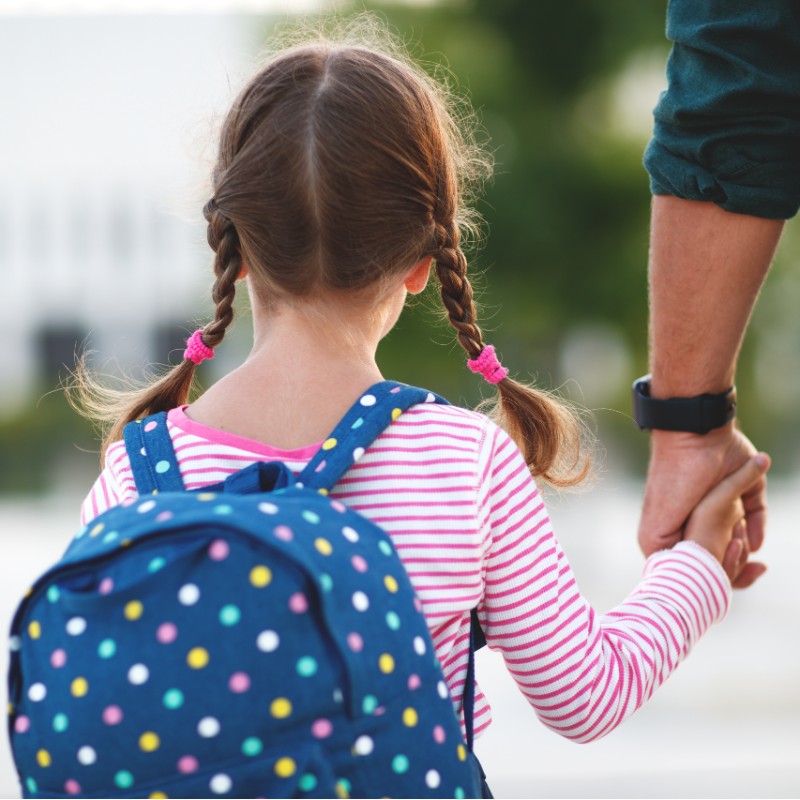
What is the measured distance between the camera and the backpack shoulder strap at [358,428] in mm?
1257

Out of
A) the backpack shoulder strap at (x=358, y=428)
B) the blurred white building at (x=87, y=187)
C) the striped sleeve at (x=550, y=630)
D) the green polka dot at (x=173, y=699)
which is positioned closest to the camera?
the green polka dot at (x=173, y=699)

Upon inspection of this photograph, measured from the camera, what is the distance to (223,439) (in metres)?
1.34

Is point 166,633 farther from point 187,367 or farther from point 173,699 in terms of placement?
point 187,367

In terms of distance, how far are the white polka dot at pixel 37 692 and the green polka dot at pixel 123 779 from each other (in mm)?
109

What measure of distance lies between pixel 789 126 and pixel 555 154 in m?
6.78

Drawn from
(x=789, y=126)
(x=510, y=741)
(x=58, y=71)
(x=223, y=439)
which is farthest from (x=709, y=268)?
(x=58, y=71)

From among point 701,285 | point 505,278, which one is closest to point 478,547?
point 701,285

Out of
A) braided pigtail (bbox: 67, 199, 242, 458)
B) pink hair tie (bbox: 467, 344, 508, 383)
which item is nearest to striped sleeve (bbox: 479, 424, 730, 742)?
pink hair tie (bbox: 467, 344, 508, 383)

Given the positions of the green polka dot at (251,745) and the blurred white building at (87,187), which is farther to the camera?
the blurred white building at (87,187)

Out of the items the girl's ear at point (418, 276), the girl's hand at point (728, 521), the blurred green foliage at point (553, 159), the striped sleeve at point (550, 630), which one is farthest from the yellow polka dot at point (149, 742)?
the blurred green foliage at point (553, 159)

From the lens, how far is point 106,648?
3.53 ft

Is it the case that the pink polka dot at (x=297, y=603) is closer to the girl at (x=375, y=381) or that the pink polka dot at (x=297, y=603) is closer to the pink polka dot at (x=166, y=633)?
the pink polka dot at (x=166, y=633)

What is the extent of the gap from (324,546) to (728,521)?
1.07m

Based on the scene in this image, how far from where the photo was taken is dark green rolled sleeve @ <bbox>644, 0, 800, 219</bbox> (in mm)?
1855
